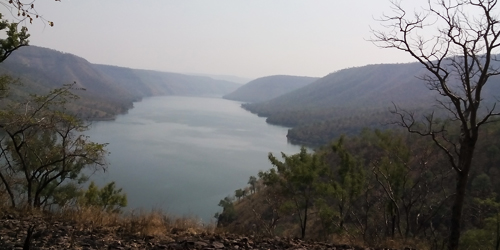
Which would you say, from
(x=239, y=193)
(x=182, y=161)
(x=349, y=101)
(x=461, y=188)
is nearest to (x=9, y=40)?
(x=461, y=188)

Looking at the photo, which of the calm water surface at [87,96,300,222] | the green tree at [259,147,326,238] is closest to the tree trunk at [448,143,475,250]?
the green tree at [259,147,326,238]

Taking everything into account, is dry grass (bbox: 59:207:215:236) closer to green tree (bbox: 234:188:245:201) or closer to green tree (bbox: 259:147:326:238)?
green tree (bbox: 259:147:326:238)

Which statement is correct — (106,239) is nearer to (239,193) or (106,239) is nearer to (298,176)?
(298,176)

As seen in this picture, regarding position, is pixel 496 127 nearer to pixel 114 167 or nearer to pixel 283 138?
pixel 114 167

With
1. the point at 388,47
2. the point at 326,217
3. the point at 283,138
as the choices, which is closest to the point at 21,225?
the point at 388,47

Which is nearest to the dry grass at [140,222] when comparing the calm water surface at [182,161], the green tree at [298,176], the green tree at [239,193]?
the green tree at [298,176]

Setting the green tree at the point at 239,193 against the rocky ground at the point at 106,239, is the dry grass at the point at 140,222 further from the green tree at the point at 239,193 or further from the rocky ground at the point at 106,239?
the green tree at the point at 239,193
